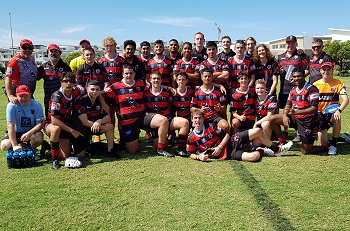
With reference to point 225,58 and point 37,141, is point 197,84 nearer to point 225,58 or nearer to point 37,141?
point 225,58

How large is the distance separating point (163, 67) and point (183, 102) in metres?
0.99

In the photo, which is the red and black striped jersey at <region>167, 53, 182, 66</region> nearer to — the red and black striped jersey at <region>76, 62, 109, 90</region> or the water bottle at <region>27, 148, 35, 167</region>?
the red and black striped jersey at <region>76, 62, 109, 90</region>

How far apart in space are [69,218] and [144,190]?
108 cm

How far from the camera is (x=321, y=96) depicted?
248 inches

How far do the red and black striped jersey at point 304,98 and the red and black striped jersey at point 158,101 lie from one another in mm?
2310

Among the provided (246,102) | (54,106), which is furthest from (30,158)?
(246,102)

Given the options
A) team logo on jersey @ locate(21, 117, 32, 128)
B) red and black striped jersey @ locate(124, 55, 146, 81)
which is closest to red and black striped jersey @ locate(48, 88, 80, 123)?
team logo on jersey @ locate(21, 117, 32, 128)

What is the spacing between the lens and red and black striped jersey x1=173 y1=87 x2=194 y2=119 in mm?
6402

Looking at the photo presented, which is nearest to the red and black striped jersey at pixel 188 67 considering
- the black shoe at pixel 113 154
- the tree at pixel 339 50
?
the black shoe at pixel 113 154

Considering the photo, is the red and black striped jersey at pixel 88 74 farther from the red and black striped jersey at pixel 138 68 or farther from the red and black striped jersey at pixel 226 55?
the red and black striped jersey at pixel 226 55

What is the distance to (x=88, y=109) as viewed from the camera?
5992mm

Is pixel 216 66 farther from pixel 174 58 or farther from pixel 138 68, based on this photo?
pixel 138 68

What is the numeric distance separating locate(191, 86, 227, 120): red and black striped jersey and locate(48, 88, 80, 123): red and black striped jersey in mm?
2210

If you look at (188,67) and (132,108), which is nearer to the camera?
(132,108)
